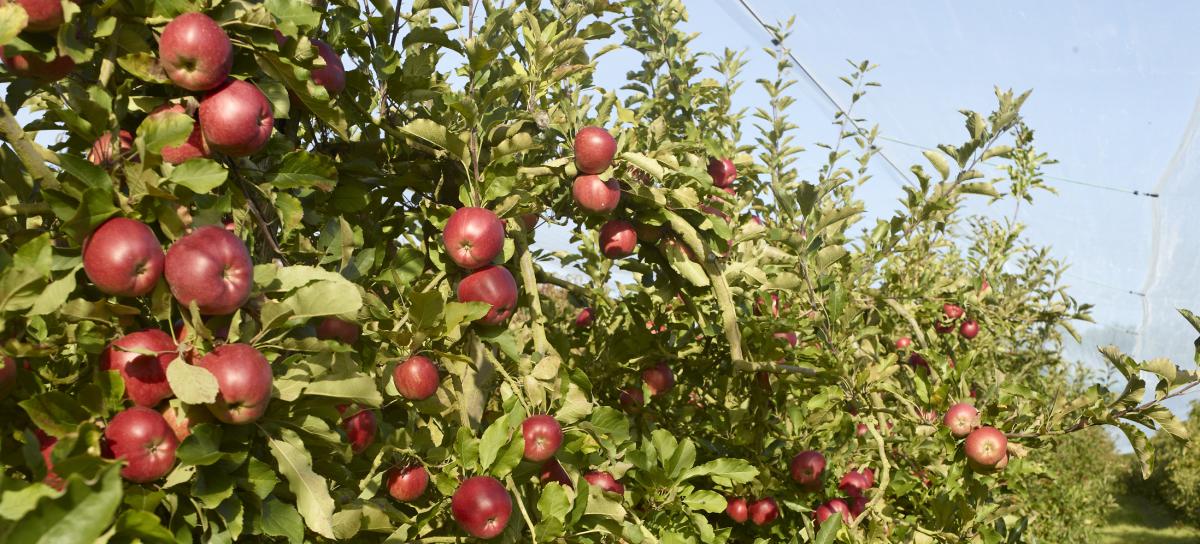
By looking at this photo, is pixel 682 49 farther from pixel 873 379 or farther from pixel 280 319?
pixel 280 319

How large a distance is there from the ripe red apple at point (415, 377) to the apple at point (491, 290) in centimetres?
17

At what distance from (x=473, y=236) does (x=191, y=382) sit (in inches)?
24.9

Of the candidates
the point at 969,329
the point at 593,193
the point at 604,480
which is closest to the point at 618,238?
the point at 593,193

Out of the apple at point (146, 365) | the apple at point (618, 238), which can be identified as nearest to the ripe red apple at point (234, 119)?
the apple at point (146, 365)

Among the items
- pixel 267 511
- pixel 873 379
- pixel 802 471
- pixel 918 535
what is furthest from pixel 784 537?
pixel 267 511

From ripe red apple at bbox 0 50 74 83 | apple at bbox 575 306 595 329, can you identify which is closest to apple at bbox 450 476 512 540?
ripe red apple at bbox 0 50 74 83

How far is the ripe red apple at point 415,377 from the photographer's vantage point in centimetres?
141

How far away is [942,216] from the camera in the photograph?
2658 mm

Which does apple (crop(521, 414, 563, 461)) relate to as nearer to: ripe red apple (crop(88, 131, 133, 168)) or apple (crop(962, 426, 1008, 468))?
ripe red apple (crop(88, 131, 133, 168))

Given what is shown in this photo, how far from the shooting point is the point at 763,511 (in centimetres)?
238

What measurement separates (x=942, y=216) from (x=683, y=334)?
3.11 ft

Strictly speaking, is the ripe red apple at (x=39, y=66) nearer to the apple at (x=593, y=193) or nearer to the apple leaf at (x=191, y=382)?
the apple leaf at (x=191, y=382)

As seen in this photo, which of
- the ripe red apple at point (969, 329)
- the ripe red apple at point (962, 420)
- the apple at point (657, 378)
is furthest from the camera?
the ripe red apple at point (969, 329)

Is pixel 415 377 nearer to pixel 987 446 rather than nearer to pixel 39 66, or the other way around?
pixel 39 66
